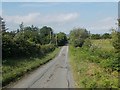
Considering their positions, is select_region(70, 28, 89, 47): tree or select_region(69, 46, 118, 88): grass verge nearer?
select_region(69, 46, 118, 88): grass verge

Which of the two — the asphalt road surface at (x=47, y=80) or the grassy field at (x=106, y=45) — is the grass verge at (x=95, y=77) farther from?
the grassy field at (x=106, y=45)

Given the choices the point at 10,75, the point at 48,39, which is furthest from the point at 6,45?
the point at 48,39

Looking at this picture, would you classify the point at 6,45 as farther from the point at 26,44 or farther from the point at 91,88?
the point at 91,88

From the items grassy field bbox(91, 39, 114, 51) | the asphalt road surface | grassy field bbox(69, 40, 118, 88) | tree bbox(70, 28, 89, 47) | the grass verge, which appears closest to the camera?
the grass verge

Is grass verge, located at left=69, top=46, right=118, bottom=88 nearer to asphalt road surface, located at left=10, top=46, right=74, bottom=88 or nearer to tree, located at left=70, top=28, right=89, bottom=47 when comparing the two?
asphalt road surface, located at left=10, top=46, right=74, bottom=88

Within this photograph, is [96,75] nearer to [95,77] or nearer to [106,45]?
[95,77]

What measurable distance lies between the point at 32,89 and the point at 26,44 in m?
28.3

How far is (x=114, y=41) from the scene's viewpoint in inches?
1518

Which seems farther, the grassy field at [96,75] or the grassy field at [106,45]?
the grassy field at [106,45]

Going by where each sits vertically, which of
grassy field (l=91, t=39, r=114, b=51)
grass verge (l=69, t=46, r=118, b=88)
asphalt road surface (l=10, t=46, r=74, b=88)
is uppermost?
grassy field (l=91, t=39, r=114, b=51)

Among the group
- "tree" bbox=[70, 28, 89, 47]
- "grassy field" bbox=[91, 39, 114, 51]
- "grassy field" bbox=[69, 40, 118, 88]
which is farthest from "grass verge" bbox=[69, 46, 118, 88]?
"tree" bbox=[70, 28, 89, 47]

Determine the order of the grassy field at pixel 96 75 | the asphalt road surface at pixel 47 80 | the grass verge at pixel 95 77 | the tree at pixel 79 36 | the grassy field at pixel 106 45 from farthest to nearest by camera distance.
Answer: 1. the tree at pixel 79 36
2. the grassy field at pixel 106 45
3. the asphalt road surface at pixel 47 80
4. the grassy field at pixel 96 75
5. the grass verge at pixel 95 77

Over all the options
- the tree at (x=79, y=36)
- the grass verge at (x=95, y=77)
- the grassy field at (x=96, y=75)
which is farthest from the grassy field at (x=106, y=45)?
the tree at (x=79, y=36)

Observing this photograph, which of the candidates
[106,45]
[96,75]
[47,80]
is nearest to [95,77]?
[96,75]
